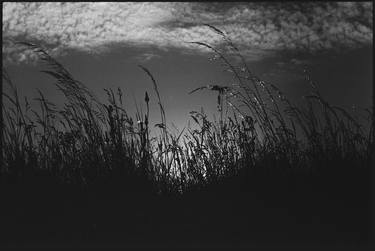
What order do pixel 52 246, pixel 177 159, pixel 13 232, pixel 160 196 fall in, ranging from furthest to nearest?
pixel 177 159 < pixel 160 196 < pixel 13 232 < pixel 52 246

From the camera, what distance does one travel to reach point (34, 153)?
8.77 feet

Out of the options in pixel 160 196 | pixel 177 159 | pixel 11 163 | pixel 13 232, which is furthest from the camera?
pixel 177 159

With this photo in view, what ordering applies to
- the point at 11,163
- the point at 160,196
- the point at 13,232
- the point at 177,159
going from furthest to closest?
the point at 177,159 → the point at 11,163 → the point at 160,196 → the point at 13,232

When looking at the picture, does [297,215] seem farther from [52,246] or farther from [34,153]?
[34,153]

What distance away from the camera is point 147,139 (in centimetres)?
266

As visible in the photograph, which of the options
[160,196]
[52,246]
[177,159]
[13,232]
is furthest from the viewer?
[177,159]

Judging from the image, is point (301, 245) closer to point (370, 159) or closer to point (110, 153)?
point (370, 159)

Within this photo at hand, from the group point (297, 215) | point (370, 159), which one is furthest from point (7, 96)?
point (370, 159)

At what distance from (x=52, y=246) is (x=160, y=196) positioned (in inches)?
28.9

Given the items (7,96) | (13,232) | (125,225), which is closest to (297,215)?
(125,225)

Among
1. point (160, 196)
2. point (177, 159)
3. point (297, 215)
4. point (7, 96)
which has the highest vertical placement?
point (7, 96)

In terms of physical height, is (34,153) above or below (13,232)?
above

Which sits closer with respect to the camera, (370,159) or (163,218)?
(163,218)

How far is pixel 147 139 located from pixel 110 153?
0.25 meters
